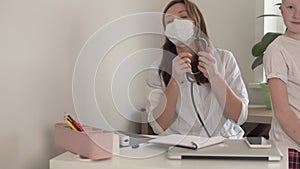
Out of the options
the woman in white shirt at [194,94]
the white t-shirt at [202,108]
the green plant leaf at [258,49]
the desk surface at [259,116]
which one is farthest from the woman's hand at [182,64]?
the green plant leaf at [258,49]

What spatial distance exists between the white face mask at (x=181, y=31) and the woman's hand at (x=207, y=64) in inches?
2.3

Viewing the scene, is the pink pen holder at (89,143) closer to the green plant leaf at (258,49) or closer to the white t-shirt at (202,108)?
the white t-shirt at (202,108)

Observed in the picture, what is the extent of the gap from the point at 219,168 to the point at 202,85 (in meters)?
0.53

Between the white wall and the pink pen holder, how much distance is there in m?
0.13

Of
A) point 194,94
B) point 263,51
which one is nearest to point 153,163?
point 194,94

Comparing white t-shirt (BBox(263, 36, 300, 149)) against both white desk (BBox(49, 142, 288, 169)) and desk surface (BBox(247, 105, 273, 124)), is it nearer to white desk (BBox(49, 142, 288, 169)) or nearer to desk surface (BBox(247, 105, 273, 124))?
white desk (BBox(49, 142, 288, 169))

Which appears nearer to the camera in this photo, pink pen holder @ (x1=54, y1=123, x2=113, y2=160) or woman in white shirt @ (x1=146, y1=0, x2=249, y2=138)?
pink pen holder @ (x1=54, y1=123, x2=113, y2=160)

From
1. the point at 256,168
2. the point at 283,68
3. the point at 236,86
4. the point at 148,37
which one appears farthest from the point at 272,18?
the point at 256,168

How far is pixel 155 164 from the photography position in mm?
964

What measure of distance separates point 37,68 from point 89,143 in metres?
0.29

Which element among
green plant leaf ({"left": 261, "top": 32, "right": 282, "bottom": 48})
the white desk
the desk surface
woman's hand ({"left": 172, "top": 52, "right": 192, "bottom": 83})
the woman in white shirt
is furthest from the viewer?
green plant leaf ({"left": 261, "top": 32, "right": 282, "bottom": 48})

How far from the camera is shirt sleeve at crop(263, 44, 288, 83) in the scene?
3.45 feet

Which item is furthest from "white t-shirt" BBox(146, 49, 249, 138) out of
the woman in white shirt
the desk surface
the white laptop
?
the desk surface

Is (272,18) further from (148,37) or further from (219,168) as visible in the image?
(219,168)
